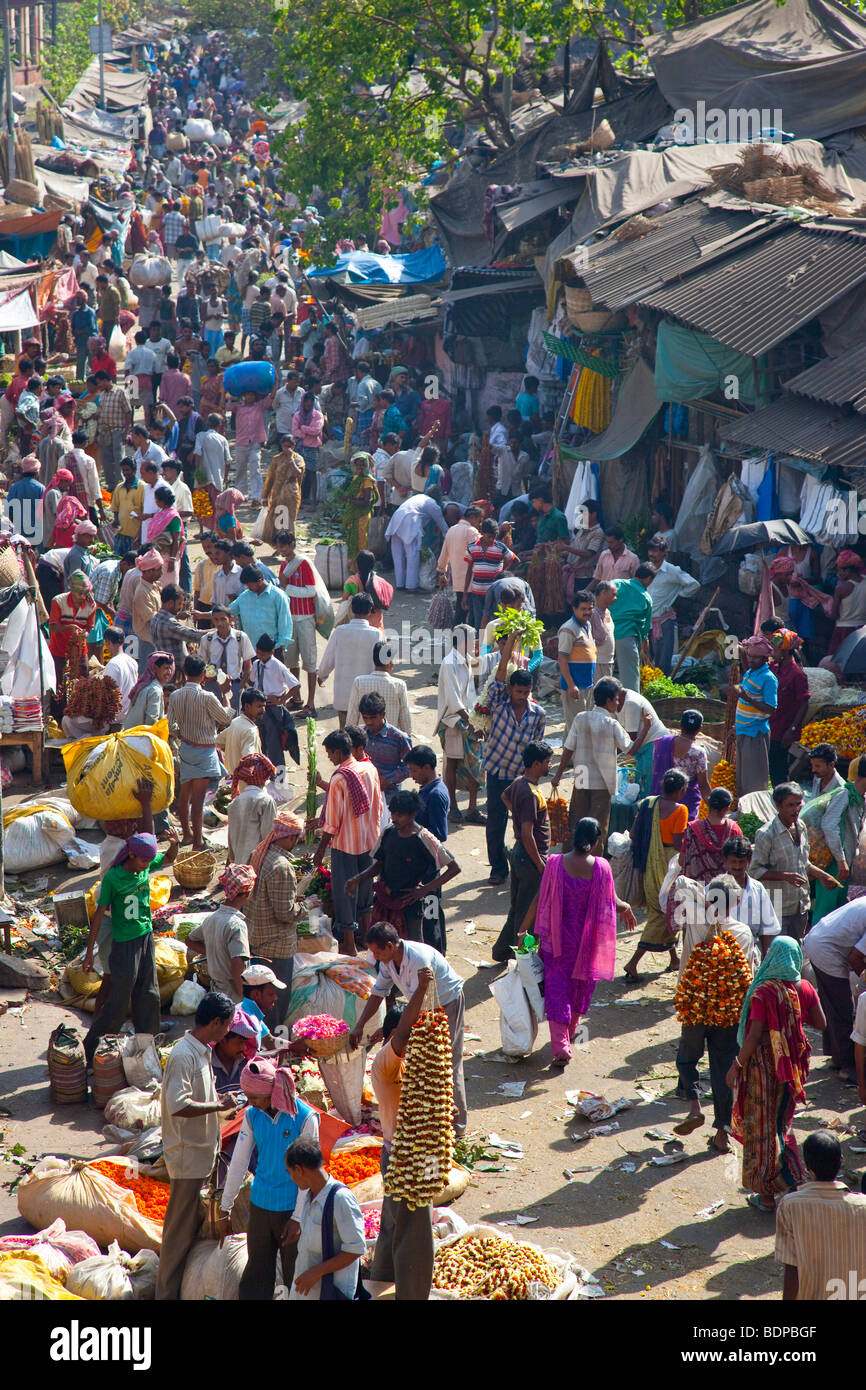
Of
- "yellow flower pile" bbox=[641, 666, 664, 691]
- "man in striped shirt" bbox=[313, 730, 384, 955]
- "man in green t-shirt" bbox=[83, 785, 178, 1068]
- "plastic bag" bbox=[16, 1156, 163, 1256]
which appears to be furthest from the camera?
"yellow flower pile" bbox=[641, 666, 664, 691]

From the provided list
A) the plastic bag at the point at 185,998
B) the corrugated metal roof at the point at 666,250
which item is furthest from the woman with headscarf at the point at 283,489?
the plastic bag at the point at 185,998

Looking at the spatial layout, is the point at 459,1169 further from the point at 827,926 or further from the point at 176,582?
the point at 176,582

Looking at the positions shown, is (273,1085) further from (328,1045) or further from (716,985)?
(716,985)

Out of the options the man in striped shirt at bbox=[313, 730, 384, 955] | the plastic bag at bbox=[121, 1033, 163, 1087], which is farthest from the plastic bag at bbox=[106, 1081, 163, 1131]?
the man in striped shirt at bbox=[313, 730, 384, 955]

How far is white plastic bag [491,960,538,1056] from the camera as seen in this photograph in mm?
8258

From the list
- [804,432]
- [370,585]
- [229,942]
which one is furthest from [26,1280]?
[804,432]

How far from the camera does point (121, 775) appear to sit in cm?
976

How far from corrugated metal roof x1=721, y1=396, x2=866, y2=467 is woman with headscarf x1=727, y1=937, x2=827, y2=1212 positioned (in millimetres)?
6395

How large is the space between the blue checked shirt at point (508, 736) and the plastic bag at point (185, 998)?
97.9 inches

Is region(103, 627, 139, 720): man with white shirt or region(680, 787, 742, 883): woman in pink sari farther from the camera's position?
region(103, 627, 139, 720): man with white shirt

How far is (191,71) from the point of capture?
46.2 metres

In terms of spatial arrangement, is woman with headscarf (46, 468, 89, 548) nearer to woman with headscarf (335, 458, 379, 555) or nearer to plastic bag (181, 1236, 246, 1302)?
woman with headscarf (335, 458, 379, 555)

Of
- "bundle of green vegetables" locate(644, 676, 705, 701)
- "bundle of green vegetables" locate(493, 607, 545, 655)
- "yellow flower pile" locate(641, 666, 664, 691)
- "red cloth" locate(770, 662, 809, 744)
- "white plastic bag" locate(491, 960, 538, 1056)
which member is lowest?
"yellow flower pile" locate(641, 666, 664, 691)

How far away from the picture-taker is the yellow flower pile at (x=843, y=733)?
11039 millimetres
